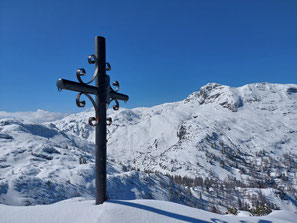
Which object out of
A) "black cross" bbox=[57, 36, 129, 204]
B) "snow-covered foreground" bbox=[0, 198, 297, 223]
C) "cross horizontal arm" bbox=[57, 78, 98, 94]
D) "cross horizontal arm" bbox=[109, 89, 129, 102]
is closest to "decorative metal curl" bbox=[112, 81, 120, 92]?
"cross horizontal arm" bbox=[109, 89, 129, 102]

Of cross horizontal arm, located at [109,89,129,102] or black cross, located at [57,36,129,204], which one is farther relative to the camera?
cross horizontal arm, located at [109,89,129,102]

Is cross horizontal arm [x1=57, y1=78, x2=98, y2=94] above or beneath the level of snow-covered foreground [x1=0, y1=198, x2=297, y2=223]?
above

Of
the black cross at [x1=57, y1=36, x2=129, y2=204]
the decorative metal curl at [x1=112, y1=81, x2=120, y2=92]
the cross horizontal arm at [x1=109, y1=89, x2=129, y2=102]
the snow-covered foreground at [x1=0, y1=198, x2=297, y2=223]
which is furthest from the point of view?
the decorative metal curl at [x1=112, y1=81, x2=120, y2=92]

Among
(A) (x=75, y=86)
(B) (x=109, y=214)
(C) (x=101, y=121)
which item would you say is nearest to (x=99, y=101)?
(C) (x=101, y=121)

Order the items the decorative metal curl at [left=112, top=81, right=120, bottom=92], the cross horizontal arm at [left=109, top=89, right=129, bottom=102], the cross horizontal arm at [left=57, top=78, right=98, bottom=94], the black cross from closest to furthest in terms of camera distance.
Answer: the cross horizontal arm at [left=57, top=78, right=98, bottom=94] → the black cross → the cross horizontal arm at [left=109, top=89, right=129, bottom=102] → the decorative metal curl at [left=112, top=81, right=120, bottom=92]

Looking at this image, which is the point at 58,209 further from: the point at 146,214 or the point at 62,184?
the point at 62,184

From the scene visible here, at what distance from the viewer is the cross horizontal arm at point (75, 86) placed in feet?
12.8

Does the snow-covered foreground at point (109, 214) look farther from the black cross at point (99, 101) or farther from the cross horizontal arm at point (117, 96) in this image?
the cross horizontal arm at point (117, 96)

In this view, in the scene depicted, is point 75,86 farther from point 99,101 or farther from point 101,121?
point 101,121

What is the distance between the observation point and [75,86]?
413 centimetres

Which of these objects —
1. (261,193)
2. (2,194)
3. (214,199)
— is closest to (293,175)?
(261,193)

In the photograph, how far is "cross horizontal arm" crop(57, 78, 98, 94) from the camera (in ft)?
12.8

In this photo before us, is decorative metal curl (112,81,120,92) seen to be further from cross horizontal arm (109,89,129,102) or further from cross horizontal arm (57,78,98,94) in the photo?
cross horizontal arm (57,78,98,94)

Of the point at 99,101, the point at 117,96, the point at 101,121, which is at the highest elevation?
the point at 117,96
